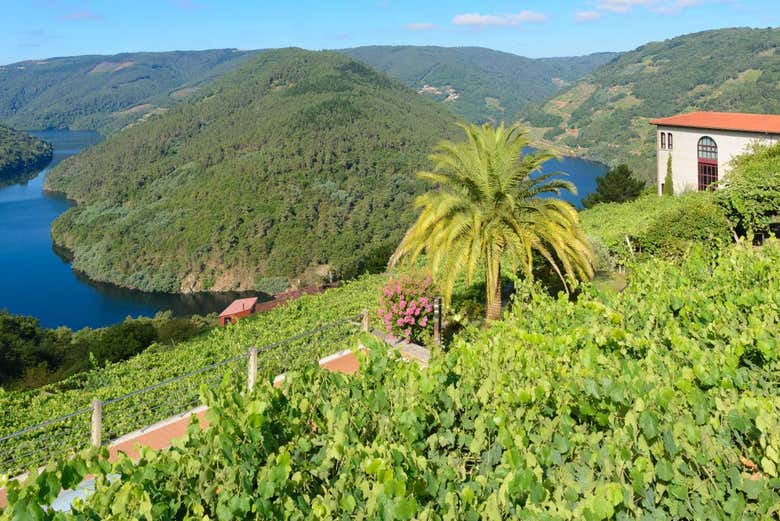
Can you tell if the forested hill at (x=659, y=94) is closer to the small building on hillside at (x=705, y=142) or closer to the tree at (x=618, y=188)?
the tree at (x=618, y=188)

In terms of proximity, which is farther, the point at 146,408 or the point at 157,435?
the point at 146,408

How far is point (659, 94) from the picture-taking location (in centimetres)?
15562

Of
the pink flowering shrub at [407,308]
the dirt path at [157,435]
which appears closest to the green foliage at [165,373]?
the dirt path at [157,435]

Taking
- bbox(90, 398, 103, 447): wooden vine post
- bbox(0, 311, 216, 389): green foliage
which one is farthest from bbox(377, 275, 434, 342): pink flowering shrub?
bbox(0, 311, 216, 389): green foliage

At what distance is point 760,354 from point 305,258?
75.0 m

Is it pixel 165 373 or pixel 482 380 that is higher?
pixel 482 380

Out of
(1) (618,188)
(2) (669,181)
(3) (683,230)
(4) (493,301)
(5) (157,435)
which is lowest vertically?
(5) (157,435)

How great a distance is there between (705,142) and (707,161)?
40.1 inches

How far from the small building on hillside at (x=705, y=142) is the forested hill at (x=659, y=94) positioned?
66.0m

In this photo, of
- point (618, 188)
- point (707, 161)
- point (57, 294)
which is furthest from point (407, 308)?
point (57, 294)

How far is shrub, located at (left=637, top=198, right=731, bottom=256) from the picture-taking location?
16484 mm

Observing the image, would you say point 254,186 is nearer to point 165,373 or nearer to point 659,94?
point 165,373

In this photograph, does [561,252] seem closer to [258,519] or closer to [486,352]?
[486,352]

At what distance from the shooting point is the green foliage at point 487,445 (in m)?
3.44
